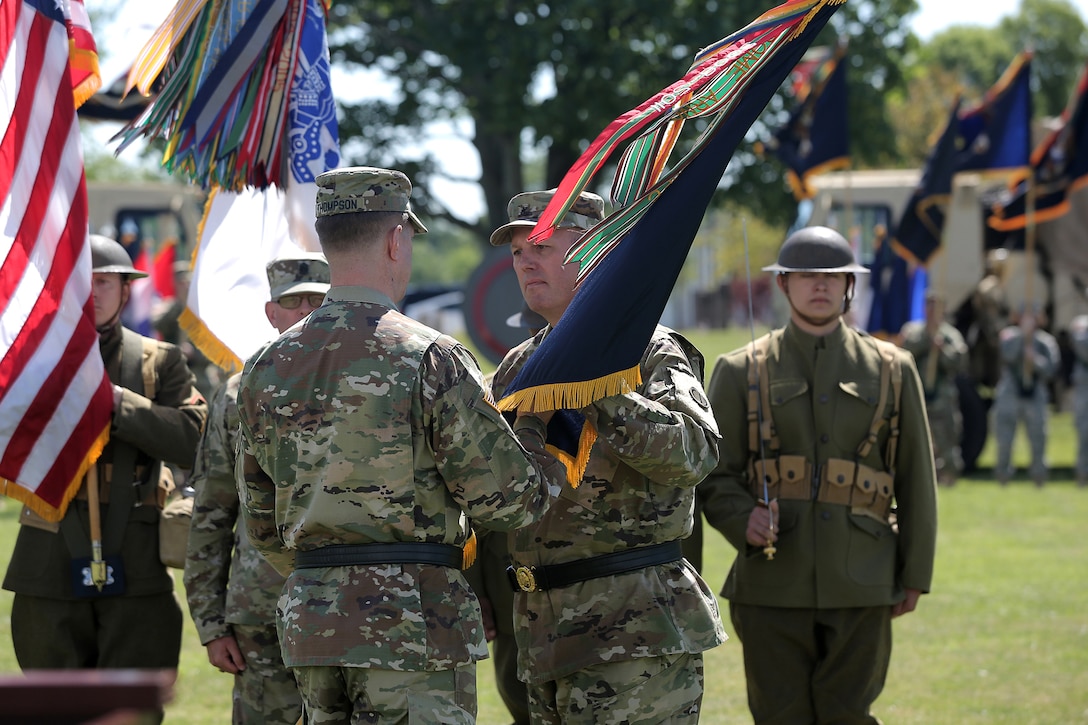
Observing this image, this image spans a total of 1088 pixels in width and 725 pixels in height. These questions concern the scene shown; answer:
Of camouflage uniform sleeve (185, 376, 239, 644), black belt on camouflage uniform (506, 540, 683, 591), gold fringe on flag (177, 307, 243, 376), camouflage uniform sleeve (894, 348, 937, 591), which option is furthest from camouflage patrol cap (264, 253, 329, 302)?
camouflage uniform sleeve (894, 348, 937, 591)

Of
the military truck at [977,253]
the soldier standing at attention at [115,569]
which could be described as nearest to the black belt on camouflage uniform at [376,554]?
the soldier standing at attention at [115,569]

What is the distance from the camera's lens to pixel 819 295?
547 centimetres

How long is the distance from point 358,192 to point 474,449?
75 centimetres

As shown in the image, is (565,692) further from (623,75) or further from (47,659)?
(623,75)

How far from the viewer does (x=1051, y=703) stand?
6805 mm

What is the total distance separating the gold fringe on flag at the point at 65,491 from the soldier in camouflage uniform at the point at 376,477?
1772mm

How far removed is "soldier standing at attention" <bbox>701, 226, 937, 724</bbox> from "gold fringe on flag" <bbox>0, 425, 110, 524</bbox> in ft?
7.65

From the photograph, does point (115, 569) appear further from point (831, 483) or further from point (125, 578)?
point (831, 483)

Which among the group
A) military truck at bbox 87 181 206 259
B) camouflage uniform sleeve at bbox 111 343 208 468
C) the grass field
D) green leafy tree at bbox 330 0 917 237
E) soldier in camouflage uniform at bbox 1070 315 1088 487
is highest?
green leafy tree at bbox 330 0 917 237

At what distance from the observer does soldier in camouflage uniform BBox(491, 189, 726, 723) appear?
3.96 m

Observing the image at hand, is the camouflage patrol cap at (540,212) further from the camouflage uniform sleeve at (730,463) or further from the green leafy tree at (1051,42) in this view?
the green leafy tree at (1051,42)

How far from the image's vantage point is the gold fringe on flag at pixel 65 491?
508 cm

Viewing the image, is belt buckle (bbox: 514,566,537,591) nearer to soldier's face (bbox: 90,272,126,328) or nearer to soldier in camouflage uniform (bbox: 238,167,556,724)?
soldier in camouflage uniform (bbox: 238,167,556,724)

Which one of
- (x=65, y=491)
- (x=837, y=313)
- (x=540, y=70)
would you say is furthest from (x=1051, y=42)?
(x=65, y=491)
